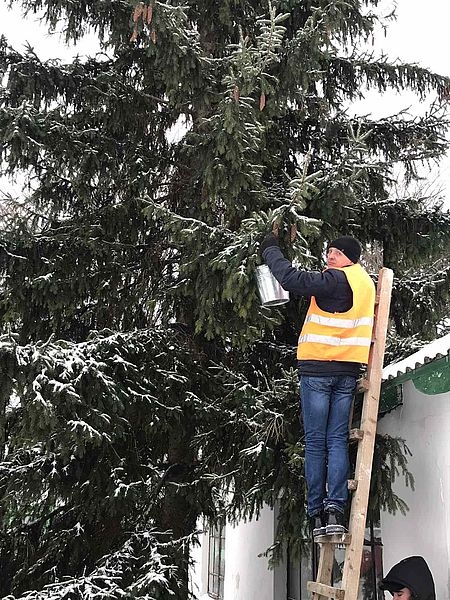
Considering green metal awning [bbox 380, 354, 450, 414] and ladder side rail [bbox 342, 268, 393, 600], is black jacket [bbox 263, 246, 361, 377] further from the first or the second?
green metal awning [bbox 380, 354, 450, 414]

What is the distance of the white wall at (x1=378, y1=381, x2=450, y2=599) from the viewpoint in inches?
176

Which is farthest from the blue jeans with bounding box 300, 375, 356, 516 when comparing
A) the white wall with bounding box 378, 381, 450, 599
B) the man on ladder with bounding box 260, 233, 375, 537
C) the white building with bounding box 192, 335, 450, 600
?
the white wall with bounding box 378, 381, 450, 599

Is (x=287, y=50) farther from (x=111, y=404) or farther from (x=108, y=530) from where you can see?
(x=108, y=530)

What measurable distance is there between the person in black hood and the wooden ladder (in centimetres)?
21

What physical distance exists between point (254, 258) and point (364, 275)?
813 millimetres

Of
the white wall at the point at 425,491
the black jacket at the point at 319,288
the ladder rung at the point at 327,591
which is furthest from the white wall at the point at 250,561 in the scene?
the black jacket at the point at 319,288

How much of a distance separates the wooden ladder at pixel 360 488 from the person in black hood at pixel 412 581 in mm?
214

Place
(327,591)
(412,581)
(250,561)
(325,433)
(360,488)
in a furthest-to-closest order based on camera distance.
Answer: (250,561)
(325,433)
(360,488)
(327,591)
(412,581)

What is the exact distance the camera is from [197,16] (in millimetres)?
6762

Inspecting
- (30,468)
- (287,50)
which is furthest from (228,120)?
(30,468)

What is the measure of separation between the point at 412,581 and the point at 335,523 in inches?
20.0

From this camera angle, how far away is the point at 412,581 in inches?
155

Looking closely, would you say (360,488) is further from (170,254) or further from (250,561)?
(250,561)

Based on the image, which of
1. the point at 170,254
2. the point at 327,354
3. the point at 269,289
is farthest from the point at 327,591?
the point at 170,254
